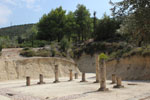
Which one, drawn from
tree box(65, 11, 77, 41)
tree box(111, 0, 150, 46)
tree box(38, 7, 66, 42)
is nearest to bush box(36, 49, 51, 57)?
tree box(38, 7, 66, 42)

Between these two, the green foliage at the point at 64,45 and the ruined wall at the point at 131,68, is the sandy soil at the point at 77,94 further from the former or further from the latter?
the green foliage at the point at 64,45

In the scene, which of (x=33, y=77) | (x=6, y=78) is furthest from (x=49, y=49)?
(x=6, y=78)

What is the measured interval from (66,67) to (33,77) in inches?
303

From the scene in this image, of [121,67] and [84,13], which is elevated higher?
[84,13]

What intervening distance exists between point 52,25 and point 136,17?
47.0 meters

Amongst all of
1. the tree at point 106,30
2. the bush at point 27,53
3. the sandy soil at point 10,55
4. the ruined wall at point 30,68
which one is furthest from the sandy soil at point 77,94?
the tree at point 106,30

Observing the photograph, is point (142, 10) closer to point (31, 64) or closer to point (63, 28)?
point (31, 64)

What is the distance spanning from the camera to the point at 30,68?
32.2 meters

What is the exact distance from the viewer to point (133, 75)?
2516 centimetres

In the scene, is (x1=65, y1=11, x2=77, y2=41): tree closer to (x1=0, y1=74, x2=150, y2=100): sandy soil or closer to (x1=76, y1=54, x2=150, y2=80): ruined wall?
(x1=76, y1=54, x2=150, y2=80): ruined wall

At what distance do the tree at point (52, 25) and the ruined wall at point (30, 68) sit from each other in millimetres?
21295

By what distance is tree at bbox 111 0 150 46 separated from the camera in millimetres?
10310

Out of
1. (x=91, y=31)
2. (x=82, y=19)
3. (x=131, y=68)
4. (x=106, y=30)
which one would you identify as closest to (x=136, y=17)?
(x=131, y=68)

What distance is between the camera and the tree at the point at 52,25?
185ft
